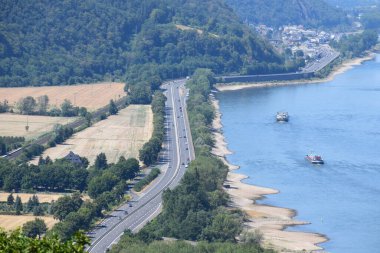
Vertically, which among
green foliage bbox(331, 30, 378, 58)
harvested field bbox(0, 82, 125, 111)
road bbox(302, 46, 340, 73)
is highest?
green foliage bbox(331, 30, 378, 58)

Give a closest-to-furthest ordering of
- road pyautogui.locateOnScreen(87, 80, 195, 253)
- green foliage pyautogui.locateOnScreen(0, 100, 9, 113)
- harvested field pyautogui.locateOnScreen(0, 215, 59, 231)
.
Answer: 1. road pyautogui.locateOnScreen(87, 80, 195, 253)
2. harvested field pyautogui.locateOnScreen(0, 215, 59, 231)
3. green foliage pyautogui.locateOnScreen(0, 100, 9, 113)

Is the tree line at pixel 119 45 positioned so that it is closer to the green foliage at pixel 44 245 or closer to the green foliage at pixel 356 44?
the green foliage at pixel 356 44

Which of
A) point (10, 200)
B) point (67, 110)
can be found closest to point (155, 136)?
point (67, 110)

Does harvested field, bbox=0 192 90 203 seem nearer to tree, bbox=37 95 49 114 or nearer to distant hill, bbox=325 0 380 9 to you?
tree, bbox=37 95 49 114

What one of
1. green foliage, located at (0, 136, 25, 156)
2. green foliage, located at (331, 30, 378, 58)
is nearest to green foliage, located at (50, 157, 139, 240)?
green foliage, located at (0, 136, 25, 156)

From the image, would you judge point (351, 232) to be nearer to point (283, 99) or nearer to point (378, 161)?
point (378, 161)

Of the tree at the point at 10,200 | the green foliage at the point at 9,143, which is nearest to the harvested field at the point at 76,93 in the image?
the green foliage at the point at 9,143

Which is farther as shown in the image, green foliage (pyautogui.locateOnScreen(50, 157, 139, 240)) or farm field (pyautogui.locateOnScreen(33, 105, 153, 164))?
farm field (pyautogui.locateOnScreen(33, 105, 153, 164))
